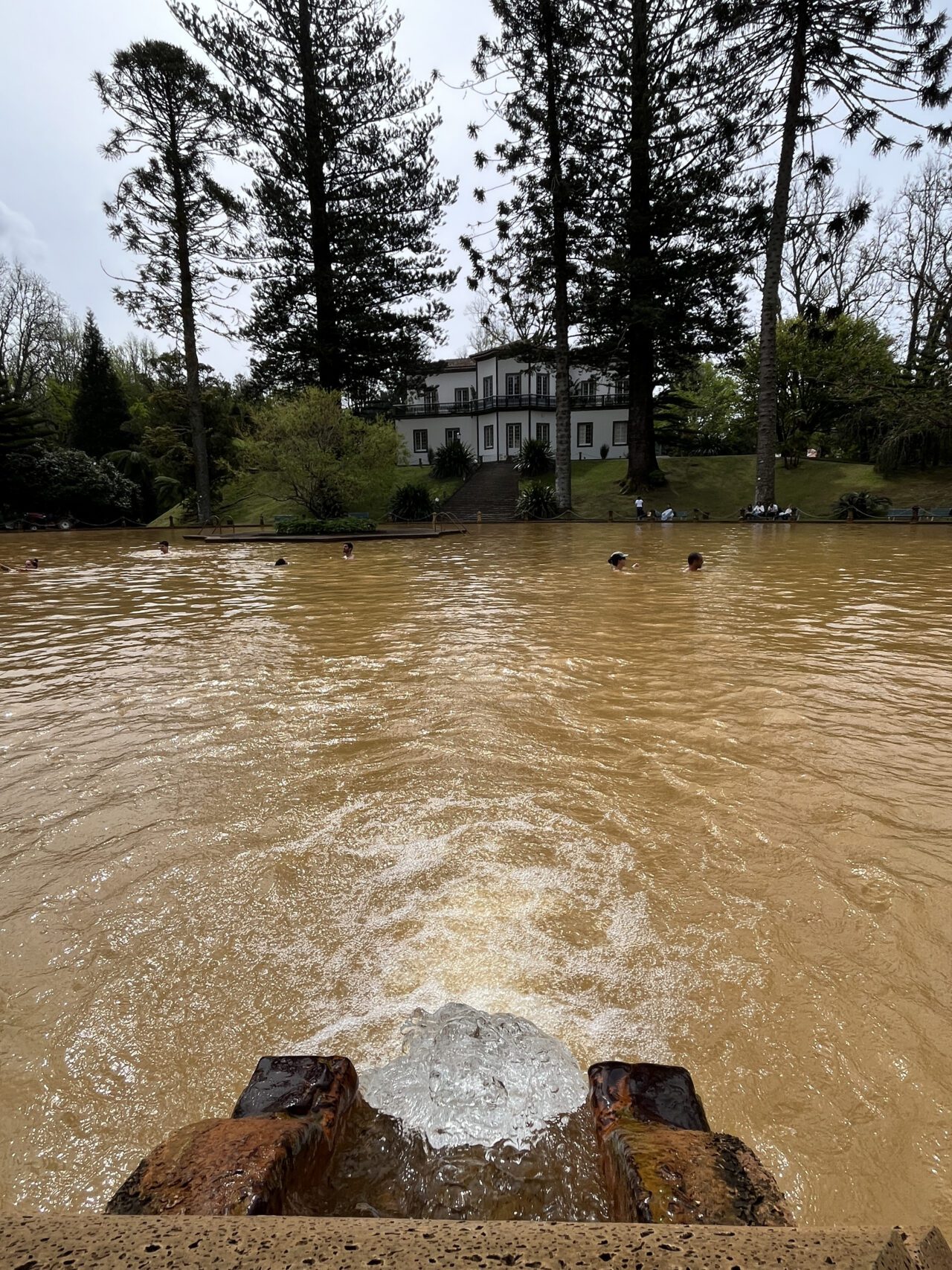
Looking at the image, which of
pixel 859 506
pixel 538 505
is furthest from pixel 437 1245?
pixel 538 505

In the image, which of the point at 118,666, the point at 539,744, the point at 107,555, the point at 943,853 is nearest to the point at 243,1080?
the point at 539,744

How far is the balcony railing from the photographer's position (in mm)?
49656

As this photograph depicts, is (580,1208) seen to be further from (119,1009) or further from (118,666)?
(118,666)

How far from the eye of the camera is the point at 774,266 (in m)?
22.4

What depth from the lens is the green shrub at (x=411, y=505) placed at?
102 ft

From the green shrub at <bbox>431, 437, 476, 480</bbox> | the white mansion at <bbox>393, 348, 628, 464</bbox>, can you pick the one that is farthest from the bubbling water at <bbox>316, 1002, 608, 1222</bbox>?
the white mansion at <bbox>393, 348, 628, 464</bbox>

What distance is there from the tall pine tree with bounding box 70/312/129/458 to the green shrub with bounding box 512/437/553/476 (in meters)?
23.6

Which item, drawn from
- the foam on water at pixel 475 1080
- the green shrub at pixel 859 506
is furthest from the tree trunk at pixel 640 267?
the foam on water at pixel 475 1080

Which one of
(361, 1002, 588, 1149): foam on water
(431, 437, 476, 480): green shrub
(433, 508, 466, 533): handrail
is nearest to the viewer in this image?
(361, 1002, 588, 1149): foam on water

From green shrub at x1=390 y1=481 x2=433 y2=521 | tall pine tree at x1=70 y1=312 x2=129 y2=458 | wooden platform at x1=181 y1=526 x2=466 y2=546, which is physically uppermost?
tall pine tree at x1=70 y1=312 x2=129 y2=458

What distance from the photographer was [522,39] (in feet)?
81.8

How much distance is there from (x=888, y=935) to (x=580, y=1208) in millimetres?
1623

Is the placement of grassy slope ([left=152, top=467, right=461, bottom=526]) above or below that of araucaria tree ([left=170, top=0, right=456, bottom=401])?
below

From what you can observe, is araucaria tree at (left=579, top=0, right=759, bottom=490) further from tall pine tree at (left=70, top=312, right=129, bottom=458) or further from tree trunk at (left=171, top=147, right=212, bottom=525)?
tall pine tree at (left=70, top=312, right=129, bottom=458)
